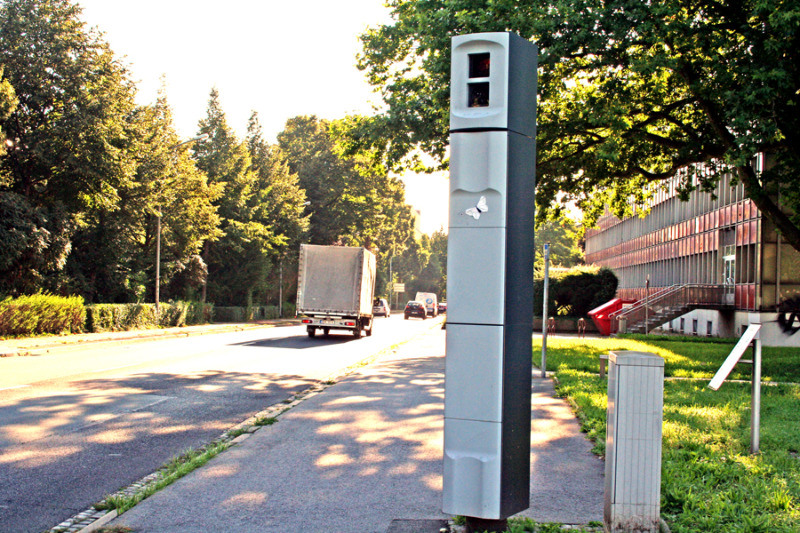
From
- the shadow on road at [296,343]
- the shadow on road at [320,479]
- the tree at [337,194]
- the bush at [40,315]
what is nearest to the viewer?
the shadow on road at [320,479]

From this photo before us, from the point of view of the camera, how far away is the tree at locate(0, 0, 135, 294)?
31.1 metres

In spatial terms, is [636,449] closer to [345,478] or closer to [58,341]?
[345,478]

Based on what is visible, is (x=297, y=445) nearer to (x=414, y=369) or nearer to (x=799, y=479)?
(x=799, y=479)

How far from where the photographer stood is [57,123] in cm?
3138

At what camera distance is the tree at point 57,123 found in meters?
31.1

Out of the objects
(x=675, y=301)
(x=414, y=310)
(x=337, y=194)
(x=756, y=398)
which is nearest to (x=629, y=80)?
(x=756, y=398)

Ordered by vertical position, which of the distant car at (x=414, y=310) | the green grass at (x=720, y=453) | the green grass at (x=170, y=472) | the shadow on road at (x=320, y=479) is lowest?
the green grass at (x=170, y=472)

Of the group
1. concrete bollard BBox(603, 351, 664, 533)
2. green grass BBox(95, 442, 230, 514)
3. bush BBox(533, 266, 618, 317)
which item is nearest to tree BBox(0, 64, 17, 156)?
green grass BBox(95, 442, 230, 514)

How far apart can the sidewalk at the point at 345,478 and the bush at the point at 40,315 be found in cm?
1950

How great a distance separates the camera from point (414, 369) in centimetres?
1736

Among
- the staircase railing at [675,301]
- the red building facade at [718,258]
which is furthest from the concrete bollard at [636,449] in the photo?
the staircase railing at [675,301]

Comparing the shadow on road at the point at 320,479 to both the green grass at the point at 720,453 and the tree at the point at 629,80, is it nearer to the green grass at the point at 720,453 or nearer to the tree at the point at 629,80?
the green grass at the point at 720,453

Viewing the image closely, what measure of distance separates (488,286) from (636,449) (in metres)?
1.43

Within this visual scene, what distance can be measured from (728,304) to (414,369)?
918 inches
